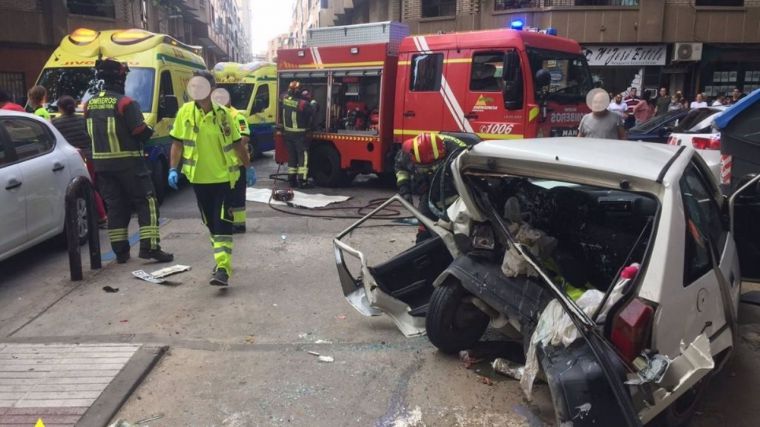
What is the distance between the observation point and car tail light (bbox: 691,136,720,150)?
23.7 feet

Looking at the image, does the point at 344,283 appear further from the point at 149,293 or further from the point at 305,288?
the point at 149,293

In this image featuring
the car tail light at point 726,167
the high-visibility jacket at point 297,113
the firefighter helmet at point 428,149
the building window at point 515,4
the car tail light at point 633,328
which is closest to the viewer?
the car tail light at point 633,328

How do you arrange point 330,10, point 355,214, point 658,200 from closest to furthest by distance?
point 658,200 < point 355,214 < point 330,10

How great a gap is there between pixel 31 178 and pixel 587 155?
4.83m

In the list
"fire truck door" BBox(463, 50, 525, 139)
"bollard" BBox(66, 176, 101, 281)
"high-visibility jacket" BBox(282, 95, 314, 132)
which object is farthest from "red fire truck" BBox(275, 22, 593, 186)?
"bollard" BBox(66, 176, 101, 281)

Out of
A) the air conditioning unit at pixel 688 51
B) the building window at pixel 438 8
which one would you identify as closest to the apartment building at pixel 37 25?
the building window at pixel 438 8

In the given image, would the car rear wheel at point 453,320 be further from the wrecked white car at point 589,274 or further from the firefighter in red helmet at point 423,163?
the firefighter in red helmet at point 423,163

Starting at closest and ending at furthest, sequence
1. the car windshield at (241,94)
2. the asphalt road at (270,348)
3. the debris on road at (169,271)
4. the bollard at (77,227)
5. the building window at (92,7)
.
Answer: the asphalt road at (270,348)
the bollard at (77,227)
the debris on road at (169,271)
the car windshield at (241,94)
the building window at (92,7)

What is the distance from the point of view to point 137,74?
905 cm

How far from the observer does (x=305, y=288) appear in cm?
526

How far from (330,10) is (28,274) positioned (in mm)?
32970

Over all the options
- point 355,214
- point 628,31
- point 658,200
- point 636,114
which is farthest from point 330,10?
point 658,200

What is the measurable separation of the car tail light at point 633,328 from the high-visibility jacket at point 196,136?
365cm

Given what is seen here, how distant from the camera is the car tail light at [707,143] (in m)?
7.24
